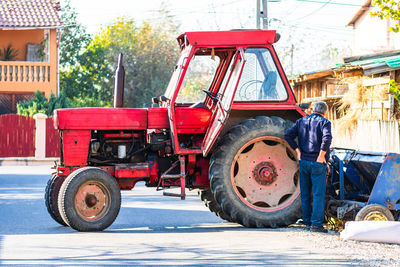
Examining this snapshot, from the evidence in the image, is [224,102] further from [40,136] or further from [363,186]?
[40,136]

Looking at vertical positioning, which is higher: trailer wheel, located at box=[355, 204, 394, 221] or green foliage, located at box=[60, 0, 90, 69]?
green foliage, located at box=[60, 0, 90, 69]

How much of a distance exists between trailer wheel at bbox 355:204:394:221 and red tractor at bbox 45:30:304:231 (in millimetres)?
1158

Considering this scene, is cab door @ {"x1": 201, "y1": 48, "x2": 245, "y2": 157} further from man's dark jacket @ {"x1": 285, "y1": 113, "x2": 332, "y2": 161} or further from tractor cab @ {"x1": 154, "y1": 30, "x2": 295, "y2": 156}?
man's dark jacket @ {"x1": 285, "y1": 113, "x2": 332, "y2": 161}

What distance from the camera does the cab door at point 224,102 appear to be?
11086mm

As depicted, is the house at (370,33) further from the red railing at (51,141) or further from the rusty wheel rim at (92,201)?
the rusty wheel rim at (92,201)

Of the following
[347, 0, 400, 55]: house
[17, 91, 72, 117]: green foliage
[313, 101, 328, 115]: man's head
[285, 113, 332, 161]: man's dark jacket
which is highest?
[347, 0, 400, 55]: house

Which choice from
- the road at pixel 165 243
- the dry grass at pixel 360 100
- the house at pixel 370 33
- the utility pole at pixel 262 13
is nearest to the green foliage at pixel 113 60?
the house at pixel 370 33

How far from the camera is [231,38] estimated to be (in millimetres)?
11383

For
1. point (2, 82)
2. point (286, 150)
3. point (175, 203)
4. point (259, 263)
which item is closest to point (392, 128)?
point (175, 203)

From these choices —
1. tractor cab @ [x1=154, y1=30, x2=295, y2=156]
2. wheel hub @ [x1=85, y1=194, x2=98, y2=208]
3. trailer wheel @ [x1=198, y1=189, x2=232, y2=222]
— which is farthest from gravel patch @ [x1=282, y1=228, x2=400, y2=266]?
wheel hub @ [x1=85, y1=194, x2=98, y2=208]

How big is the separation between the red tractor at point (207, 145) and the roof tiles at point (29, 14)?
1141 inches

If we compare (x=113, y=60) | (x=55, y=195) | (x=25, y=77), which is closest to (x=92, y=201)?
(x=55, y=195)

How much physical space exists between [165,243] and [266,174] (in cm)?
229

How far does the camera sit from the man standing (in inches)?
420
